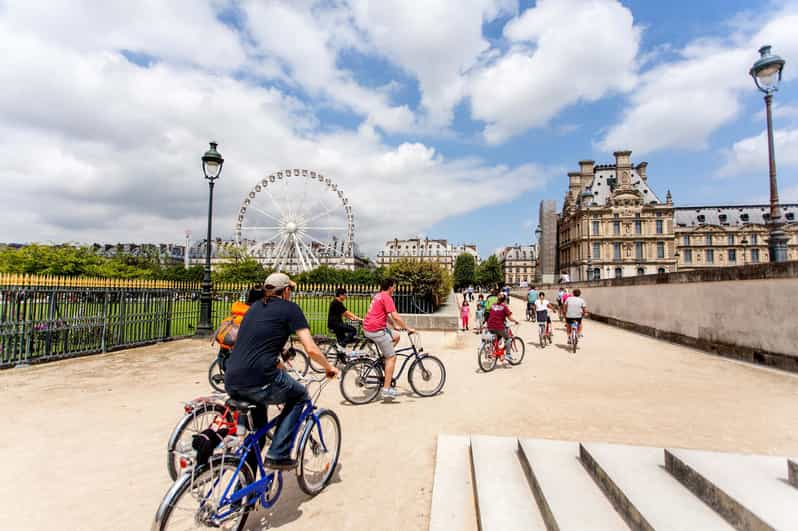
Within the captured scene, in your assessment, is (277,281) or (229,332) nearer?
(277,281)

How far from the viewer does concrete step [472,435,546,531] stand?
293cm

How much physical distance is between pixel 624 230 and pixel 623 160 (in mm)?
11188

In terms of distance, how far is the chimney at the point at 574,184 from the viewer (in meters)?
72.0

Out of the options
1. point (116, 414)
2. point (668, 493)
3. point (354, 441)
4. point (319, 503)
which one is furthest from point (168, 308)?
point (668, 493)

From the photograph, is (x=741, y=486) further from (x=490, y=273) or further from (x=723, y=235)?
(x=490, y=273)

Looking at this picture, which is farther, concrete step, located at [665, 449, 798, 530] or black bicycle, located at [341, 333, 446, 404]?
black bicycle, located at [341, 333, 446, 404]

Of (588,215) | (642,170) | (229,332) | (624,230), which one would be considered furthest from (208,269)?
(642,170)

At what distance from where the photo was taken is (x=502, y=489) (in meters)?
3.39

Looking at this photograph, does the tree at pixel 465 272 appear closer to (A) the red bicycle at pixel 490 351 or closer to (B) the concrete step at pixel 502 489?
(A) the red bicycle at pixel 490 351

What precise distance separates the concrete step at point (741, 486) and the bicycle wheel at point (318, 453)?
2839 mm

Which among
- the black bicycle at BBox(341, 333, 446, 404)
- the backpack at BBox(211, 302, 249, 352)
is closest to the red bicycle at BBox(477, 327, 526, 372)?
the black bicycle at BBox(341, 333, 446, 404)

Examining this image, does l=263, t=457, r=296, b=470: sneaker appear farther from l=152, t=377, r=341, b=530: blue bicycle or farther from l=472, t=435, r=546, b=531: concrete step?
l=472, t=435, r=546, b=531: concrete step

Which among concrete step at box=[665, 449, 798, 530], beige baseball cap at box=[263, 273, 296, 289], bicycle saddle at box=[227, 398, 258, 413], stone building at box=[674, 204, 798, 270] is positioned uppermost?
stone building at box=[674, 204, 798, 270]

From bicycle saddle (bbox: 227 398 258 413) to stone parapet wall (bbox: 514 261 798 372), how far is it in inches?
395
